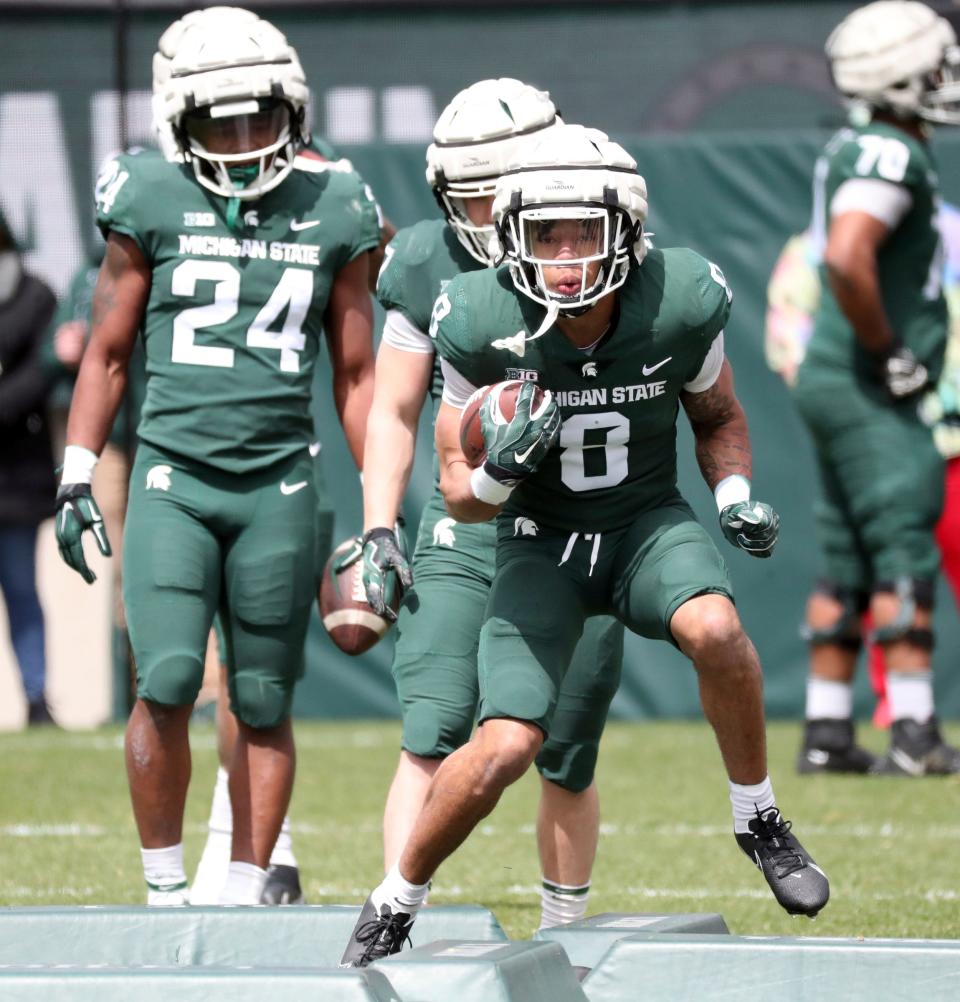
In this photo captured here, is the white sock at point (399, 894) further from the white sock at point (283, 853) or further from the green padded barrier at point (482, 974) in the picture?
the white sock at point (283, 853)

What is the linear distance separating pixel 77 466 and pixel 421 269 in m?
0.97

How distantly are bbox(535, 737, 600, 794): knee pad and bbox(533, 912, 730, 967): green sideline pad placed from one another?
503 mm

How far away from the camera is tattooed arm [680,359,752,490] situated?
165 inches

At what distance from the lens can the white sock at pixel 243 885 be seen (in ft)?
15.9

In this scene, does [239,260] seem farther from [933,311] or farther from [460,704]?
[933,311]

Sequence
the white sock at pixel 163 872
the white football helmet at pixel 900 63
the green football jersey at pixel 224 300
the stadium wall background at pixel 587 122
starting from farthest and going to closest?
the stadium wall background at pixel 587 122
the white football helmet at pixel 900 63
the green football jersey at pixel 224 300
the white sock at pixel 163 872

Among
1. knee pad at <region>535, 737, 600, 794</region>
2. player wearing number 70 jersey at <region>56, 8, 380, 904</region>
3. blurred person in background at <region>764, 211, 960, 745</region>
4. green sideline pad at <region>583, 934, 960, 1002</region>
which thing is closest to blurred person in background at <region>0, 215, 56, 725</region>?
blurred person in background at <region>764, 211, 960, 745</region>

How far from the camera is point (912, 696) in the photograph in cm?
716

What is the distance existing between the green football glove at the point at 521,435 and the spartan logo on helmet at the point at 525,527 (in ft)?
1.09

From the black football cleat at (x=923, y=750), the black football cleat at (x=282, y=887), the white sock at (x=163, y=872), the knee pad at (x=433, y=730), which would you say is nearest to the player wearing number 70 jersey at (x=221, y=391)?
the white sock at (x=163, y=872)

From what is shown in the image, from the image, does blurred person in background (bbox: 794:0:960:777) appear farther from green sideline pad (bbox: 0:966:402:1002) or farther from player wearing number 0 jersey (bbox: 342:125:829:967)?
green sideline pad (bbox: 0:966:402:1002)

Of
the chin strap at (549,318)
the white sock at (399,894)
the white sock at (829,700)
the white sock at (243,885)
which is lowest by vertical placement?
the white sock at (829,700)

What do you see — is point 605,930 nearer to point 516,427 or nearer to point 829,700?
point 516,427

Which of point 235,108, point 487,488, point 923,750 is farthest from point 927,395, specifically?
point 487,488
